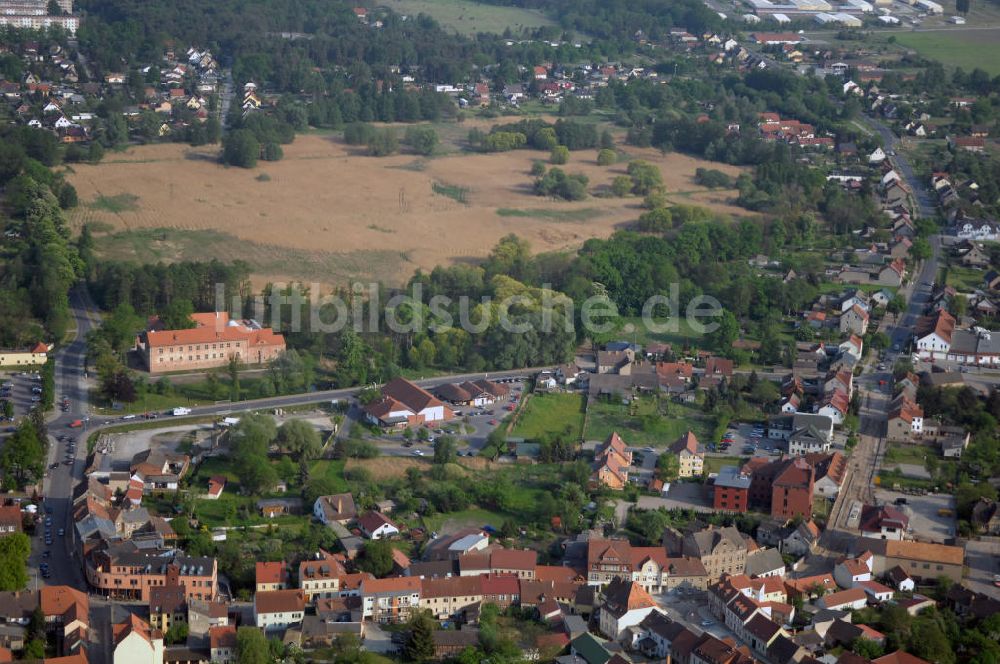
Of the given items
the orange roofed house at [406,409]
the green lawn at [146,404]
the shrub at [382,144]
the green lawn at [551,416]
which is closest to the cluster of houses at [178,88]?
the shrub at [382,144]

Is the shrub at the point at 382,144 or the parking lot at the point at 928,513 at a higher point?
the parking lot at the point at 928,513

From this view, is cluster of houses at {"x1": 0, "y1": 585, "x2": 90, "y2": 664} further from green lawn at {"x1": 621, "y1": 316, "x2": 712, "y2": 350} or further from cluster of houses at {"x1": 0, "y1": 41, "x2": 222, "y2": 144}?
cluster of houses at {"x1": 0, "y1": 41, "x2": 222, "y2": 144}

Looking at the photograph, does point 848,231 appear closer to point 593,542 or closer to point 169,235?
point 169,235

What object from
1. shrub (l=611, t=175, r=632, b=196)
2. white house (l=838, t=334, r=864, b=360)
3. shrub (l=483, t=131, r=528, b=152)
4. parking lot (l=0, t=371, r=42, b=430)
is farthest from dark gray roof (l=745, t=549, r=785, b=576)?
shrub (l=483, t=131, r=528, b=152)

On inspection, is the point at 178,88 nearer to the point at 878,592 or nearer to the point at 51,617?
the point at 51,617

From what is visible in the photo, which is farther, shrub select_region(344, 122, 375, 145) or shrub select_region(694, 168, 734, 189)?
shrub select_region(344, 122, 375, 145)

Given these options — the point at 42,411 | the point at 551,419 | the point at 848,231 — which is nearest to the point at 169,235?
the point at 42,411

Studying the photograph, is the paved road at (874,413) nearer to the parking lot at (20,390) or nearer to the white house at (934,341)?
the white house at (934,341)
